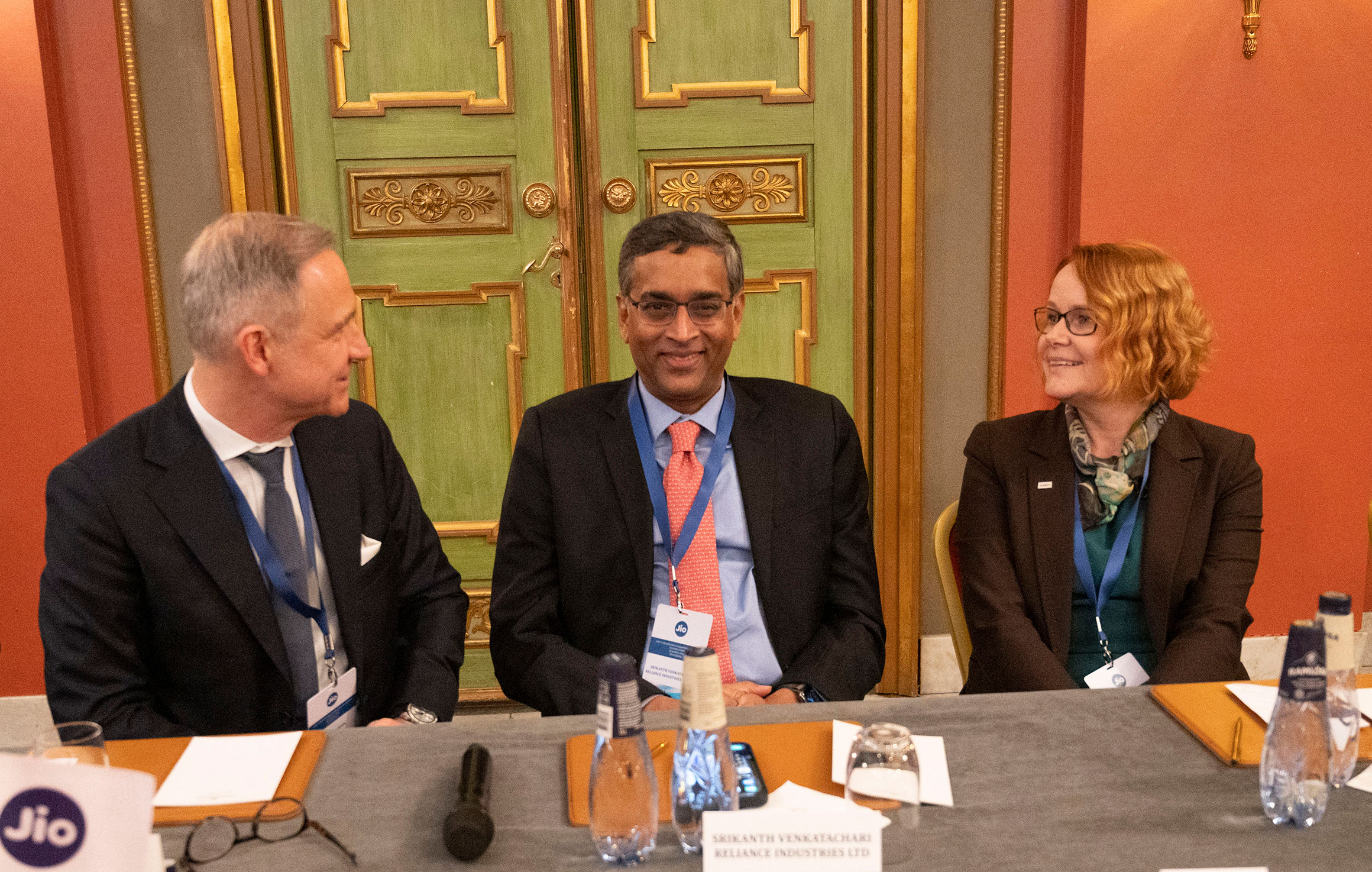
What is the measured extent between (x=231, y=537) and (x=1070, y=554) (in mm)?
1522

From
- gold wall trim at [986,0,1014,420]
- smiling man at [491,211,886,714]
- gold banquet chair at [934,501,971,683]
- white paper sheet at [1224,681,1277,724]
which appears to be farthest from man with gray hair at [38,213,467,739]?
gold wall trim at [986,0,1014,420]

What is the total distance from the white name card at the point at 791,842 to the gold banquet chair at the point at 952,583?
43.4 inches

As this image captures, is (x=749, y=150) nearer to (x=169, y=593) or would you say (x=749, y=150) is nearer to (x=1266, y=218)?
(x=1266, y=218)

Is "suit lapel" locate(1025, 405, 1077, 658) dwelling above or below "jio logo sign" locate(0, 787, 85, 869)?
below

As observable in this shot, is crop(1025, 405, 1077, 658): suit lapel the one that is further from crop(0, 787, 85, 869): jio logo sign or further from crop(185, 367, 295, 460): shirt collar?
crop(0, 787, 85, 869): jio logo sign

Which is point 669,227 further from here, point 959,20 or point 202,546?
point 959,20

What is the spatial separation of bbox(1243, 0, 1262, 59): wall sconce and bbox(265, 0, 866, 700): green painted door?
1191mm

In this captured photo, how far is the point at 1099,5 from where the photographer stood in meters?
3.16

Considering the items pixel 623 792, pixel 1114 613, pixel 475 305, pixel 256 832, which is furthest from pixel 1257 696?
pixel 475 305

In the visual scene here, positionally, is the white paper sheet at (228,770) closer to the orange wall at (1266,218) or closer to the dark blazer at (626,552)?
the dark blazer at (626,552)

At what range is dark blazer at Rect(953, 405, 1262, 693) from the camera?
6.43 feet

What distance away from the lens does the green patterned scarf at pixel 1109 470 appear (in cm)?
205

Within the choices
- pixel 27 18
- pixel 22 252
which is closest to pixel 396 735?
pixel 22 252

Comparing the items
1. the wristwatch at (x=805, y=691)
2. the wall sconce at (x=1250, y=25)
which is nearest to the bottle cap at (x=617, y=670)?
the wristwatch at (x=805, y=691)
